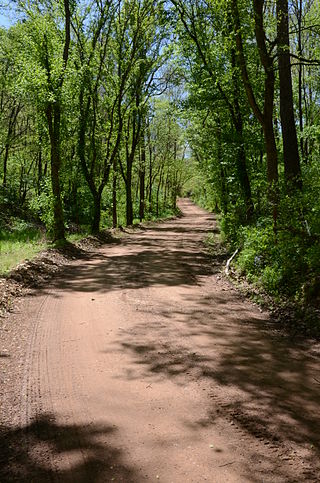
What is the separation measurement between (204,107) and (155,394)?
14.4m

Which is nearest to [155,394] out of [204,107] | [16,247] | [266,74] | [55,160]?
[266,74]

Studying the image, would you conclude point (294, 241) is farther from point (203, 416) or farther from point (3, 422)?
point (3, 422)

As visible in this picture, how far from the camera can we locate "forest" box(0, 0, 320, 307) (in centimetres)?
966

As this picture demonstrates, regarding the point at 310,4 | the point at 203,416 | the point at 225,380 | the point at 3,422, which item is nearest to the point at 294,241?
the point at 225,380

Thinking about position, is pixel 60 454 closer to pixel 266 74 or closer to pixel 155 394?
pixel 155 394

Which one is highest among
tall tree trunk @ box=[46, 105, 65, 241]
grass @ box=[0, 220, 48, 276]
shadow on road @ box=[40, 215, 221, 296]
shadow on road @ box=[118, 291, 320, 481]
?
tall tree trunk @ box=[46, 105, 65, 241]

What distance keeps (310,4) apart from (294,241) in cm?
2071

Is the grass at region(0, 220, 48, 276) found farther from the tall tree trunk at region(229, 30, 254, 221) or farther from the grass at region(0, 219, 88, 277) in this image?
the tall tree trunk at region(229, 30, 254, 221)

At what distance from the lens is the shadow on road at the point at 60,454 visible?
3.31 m

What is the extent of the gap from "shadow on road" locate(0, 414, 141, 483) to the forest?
5.18 m

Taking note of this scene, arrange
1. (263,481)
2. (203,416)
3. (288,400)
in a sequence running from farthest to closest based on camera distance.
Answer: (288,400), (203,416), (263,481)

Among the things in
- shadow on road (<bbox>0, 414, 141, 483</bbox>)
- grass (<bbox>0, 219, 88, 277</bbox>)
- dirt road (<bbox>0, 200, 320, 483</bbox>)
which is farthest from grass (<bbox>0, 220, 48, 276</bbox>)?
shadow on road (<bbox>0, 414, 141, 483</bbox>)

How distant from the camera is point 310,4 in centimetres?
2316

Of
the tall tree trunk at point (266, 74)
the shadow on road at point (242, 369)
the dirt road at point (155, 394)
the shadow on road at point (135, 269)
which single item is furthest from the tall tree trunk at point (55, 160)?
the shadow on road at point (242, 369)
